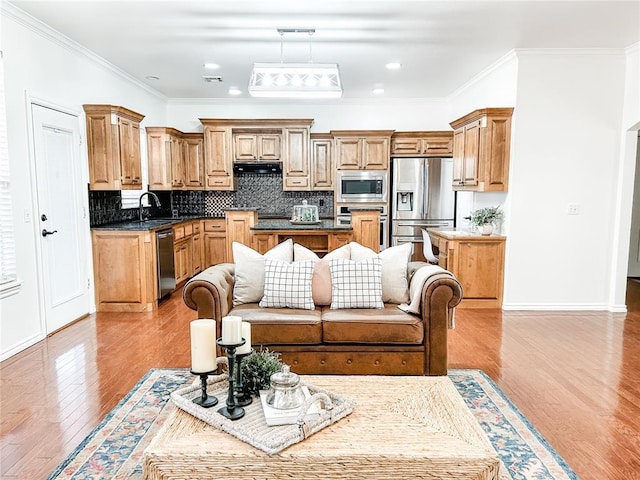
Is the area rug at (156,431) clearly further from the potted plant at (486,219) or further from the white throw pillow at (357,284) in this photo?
the potted plant at (486,219)

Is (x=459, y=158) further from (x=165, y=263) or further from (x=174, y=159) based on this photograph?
(x=174, y=159)

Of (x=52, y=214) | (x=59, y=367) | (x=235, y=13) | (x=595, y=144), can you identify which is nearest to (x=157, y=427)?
(x=59, y=367)

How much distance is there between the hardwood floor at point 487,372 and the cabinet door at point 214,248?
7.40 ft

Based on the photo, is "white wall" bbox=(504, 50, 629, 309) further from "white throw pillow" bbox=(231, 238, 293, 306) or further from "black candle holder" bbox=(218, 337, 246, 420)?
"black candle holder" bbox=(218, 337, 246, 420)

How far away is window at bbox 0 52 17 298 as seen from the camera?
363 cm

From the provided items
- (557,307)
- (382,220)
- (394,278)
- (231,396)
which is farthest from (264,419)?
(382,220)

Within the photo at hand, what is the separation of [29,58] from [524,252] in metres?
5.16

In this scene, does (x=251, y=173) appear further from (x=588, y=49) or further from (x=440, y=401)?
(x=440, y=401)

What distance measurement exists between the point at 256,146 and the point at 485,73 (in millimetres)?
3489

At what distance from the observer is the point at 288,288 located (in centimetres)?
329

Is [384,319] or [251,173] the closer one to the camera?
[384,319]

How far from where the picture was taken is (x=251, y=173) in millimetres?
7742

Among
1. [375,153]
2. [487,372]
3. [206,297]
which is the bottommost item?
[487,372]

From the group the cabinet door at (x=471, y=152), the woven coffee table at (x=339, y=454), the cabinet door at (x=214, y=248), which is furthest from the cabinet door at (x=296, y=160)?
the woven coffee table at (x=339, y=454)
